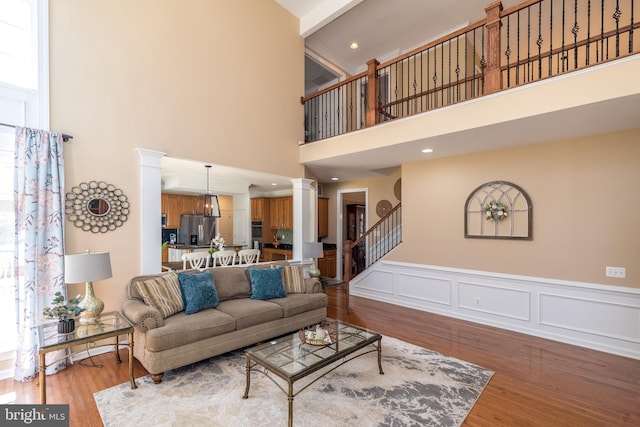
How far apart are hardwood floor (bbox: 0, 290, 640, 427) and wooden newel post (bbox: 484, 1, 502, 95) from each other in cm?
300

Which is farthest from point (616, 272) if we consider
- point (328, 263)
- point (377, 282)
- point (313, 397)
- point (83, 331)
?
point (83, 331)

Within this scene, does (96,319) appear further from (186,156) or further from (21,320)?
(186,156)

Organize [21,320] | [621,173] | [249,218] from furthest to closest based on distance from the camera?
1. [249,218]
2. [621,173]
3. [21,320]

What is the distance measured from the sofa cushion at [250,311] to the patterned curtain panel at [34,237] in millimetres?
1646

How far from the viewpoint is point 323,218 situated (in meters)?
7.93

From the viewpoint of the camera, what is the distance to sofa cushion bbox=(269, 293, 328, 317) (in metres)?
3.79

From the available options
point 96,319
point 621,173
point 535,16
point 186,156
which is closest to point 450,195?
point 621,173

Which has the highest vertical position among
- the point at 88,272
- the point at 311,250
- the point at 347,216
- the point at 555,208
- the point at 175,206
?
the point at 175,206

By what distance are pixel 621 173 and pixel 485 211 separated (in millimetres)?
1527

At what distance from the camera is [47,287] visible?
292 centimetres

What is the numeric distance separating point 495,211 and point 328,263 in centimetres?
409

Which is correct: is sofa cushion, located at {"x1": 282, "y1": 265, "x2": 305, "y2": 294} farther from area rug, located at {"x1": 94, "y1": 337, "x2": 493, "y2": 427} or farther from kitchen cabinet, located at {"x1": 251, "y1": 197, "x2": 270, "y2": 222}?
kitchen cabinet, located at {"x1": 251, "y1": 197, "x2": 270, "y2": 222}

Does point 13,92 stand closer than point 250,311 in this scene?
Yes

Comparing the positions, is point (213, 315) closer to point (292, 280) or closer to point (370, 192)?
point (292, 280)
